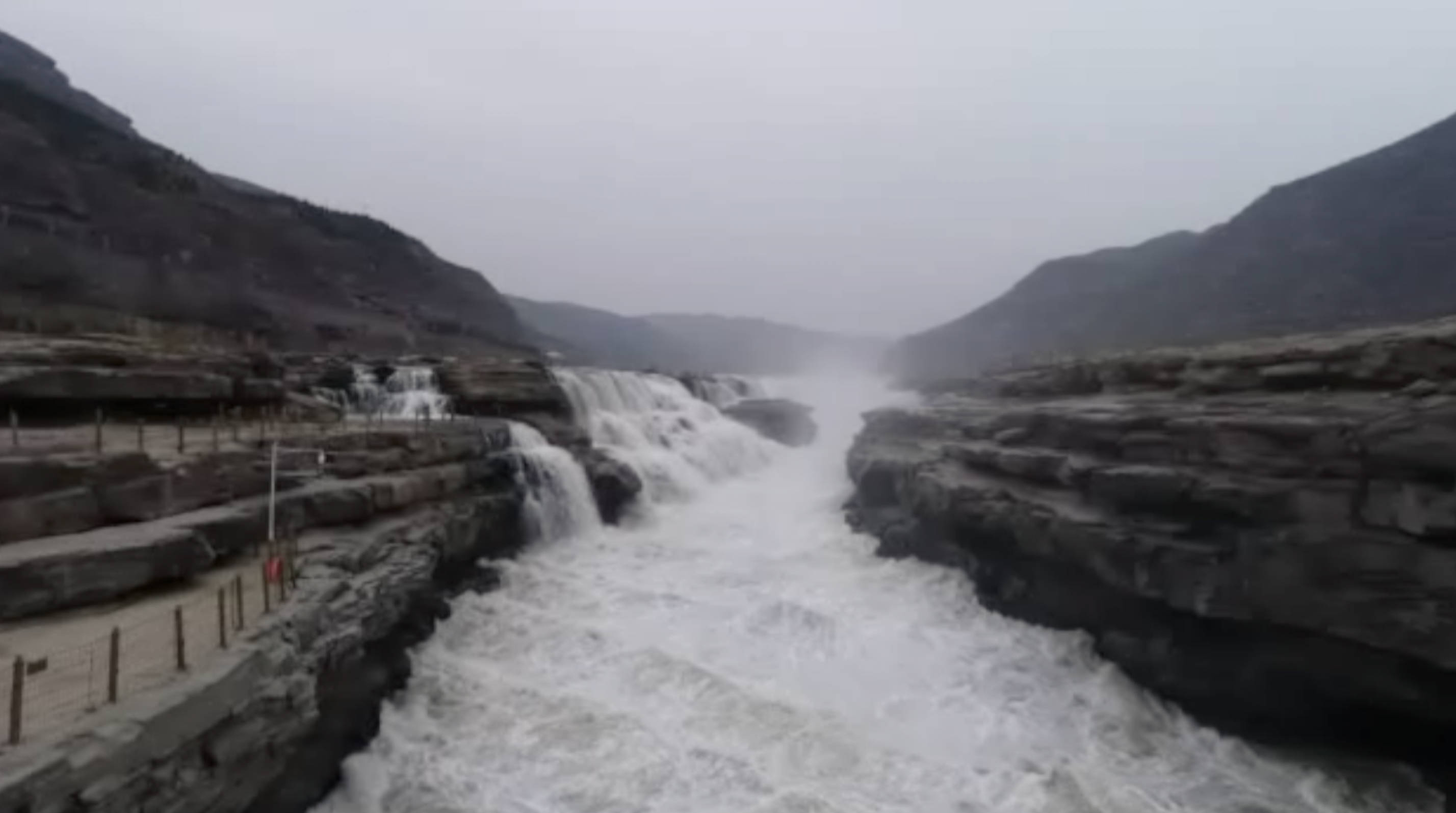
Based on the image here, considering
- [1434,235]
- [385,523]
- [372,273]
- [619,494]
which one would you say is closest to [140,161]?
[372,273]

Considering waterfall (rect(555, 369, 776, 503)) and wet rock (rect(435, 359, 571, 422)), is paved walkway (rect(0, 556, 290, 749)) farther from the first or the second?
Result: waterfall (rect(555, 369, 776, 503))

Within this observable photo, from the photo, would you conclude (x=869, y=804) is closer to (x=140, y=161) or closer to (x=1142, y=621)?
(x=1142, y=621)

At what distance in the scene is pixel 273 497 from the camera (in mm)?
11422

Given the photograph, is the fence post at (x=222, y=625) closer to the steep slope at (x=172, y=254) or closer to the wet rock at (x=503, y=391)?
the wet rock at (x=503, y=391)

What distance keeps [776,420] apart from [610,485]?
53.4 feet

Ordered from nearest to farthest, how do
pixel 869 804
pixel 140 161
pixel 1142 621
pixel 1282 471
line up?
pixel 869 804, pixel 1282 471, pixel 1142 621, pixel 140 161

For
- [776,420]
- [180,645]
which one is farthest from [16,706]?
[776,420]

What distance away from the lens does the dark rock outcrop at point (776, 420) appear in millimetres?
35406

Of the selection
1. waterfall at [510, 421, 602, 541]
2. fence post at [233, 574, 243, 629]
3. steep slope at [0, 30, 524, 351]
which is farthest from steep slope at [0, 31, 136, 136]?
fence post at [233, 574, 243, 629]

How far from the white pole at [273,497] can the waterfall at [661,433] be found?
10097mm

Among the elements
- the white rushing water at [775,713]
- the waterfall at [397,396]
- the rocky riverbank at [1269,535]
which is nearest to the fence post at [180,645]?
the white rushing water at [775,713]

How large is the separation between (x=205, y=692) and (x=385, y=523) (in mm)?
7516

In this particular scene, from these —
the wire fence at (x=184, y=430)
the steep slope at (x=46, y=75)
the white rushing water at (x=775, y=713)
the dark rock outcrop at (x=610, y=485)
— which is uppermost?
the steep slope at (x=46, y=75)

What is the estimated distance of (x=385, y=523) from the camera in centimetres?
1378
